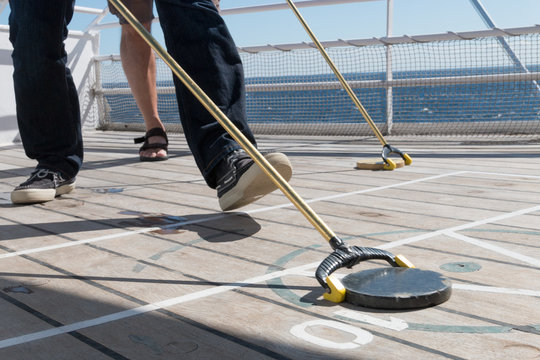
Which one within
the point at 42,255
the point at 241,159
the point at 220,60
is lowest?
the point at 42,255

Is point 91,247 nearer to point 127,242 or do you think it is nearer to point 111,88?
point 127,242

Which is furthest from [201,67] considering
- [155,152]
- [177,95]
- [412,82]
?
[412,82]

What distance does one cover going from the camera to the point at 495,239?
1.58 meters

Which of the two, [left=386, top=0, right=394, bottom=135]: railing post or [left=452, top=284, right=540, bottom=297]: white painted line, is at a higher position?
[left=386, top=0, right=394, bottom=135]: railing post

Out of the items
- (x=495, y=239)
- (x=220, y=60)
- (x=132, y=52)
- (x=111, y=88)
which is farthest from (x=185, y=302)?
(x=111, y=88)

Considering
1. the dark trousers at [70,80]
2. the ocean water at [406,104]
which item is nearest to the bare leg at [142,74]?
the dark trousers at [70,80]

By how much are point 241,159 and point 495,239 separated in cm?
70

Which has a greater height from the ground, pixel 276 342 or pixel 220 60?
pixel 220 60

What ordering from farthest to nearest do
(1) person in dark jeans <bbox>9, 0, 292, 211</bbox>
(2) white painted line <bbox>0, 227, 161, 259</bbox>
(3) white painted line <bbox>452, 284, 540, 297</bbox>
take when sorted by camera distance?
(1) person in dark jeans <bbox>9, 0, 292, 211</bbox> → (2) white painted line <bbox>0, 227, 161, 259</bbox> → (3) white painted line <bbox>452, 284, 540, 297</bbox>

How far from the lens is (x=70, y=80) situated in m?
2.38

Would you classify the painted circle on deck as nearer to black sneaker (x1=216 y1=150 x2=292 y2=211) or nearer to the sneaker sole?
black sneaker (x1=216 y1=150 x2=292 y2=211)

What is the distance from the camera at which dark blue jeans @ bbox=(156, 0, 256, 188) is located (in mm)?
1955

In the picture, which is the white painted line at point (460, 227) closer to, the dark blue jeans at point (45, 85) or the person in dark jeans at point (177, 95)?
the person in dark jeans at point (177, 95)

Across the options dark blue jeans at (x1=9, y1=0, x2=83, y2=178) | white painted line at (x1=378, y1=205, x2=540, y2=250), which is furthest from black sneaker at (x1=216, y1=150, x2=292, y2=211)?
dark blue jeans at (x1=9, y1=0, x2=83, y2=178)
